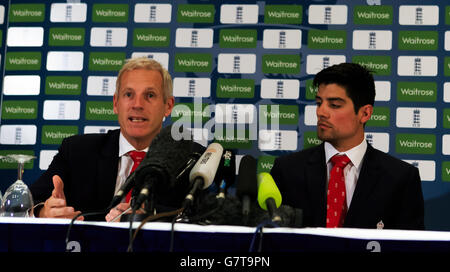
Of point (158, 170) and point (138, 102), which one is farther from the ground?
point (138, 102)

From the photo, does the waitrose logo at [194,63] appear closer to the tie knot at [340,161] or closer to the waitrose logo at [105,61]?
the waitrose logo at [105,61]

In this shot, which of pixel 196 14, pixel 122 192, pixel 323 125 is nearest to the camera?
pixel 122 192

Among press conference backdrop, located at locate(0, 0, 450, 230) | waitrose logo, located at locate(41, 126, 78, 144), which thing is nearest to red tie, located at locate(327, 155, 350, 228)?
press conference backdrop, located at locate(0, 0, 450, 230)

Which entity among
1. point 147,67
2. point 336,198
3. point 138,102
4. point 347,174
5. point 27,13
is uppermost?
point 27,13

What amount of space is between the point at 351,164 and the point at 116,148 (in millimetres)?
1075

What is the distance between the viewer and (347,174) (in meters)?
2.45

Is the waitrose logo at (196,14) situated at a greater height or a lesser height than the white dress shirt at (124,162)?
greater

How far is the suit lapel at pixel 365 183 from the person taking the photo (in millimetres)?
2301

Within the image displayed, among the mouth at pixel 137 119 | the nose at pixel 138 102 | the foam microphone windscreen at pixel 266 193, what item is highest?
the nose at pixel 138 102

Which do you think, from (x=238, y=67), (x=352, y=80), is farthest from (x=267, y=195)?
(x=238, y=67)

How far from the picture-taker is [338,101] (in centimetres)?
266

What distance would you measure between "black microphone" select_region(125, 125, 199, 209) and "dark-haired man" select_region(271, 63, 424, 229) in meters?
1.05

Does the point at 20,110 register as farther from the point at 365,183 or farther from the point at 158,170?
the point at 158,170

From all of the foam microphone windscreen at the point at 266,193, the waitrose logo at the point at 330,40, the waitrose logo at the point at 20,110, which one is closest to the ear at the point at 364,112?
the waitrose logo at the point at 330,40
